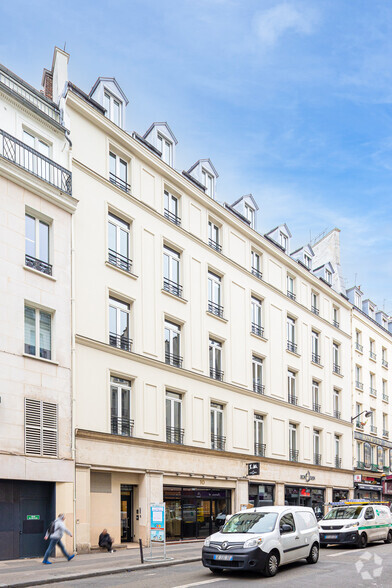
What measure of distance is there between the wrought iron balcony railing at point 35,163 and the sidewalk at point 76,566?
1165 cm

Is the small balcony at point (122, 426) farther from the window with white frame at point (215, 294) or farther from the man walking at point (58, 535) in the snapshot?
the window with white frame at point (215, 294)

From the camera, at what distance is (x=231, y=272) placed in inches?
1331

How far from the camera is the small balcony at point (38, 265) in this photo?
21.5 m

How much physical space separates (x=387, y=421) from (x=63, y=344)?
37605 millimetres

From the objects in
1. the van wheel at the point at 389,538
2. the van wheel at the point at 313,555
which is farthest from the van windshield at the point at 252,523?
the van wheel at the point at 389,538

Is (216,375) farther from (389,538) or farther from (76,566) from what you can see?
(76,566)

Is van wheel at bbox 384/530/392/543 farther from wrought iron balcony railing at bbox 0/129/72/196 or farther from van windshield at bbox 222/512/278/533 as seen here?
wrought iron balcony railing at bbox 0/129/72/196

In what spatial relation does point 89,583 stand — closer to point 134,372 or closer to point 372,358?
point 134,372

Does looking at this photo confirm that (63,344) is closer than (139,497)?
Yes

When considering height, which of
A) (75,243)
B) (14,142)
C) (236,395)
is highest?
(14,142)

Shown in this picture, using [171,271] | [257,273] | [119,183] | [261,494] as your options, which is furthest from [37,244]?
[261,494]

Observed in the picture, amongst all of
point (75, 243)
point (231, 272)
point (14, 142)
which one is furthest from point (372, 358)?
point (14, 142)

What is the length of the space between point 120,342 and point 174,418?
465cm

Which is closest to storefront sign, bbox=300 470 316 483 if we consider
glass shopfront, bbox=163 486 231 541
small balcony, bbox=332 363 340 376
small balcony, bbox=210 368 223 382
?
glass shopfront, bbox=163 486 231 541
